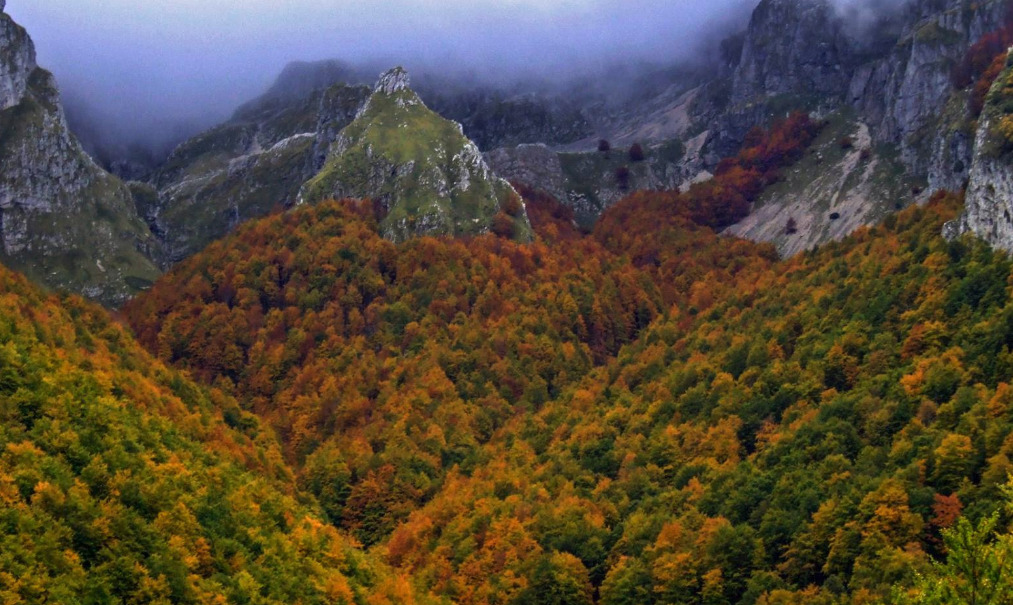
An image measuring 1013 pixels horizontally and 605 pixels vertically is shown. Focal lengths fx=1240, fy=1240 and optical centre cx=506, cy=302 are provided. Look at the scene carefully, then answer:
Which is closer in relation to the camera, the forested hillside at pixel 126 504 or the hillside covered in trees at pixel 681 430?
the forested hillside at pixel 126 504

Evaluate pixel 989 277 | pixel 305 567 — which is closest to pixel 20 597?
pixel 305 567

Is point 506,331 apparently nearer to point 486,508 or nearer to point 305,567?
point 486,508

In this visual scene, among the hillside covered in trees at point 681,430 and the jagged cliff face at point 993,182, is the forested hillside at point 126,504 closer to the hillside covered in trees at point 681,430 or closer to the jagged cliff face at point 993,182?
the hillside covered in trees at point 681,430

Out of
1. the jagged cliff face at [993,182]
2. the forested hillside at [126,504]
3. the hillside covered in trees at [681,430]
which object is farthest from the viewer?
the jagged cliff face at [993,182]

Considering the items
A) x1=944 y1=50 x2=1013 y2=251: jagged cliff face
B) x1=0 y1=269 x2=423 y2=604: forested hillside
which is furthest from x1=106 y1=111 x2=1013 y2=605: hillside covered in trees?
x1=0 y1=269 x2=423 y2=604: forested hillside

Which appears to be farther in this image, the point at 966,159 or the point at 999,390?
the point at 966,159

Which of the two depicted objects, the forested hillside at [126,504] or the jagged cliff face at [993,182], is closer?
the forested hillside at [126,504]

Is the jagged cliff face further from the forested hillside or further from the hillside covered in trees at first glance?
the forested hillside

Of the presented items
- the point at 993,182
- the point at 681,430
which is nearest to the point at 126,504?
the point at 681,430

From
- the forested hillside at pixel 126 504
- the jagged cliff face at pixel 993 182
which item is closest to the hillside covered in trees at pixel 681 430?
the jagged cliff face at pixel 993 182

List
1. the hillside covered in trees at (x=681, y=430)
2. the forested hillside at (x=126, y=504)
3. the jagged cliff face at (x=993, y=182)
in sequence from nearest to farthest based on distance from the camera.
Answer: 1. the forested hillside at (x=126, y=504)
2. the hillside covered in trees at (x=681, y=430)
3. the jagged cliff face at (x=993, y=182)
